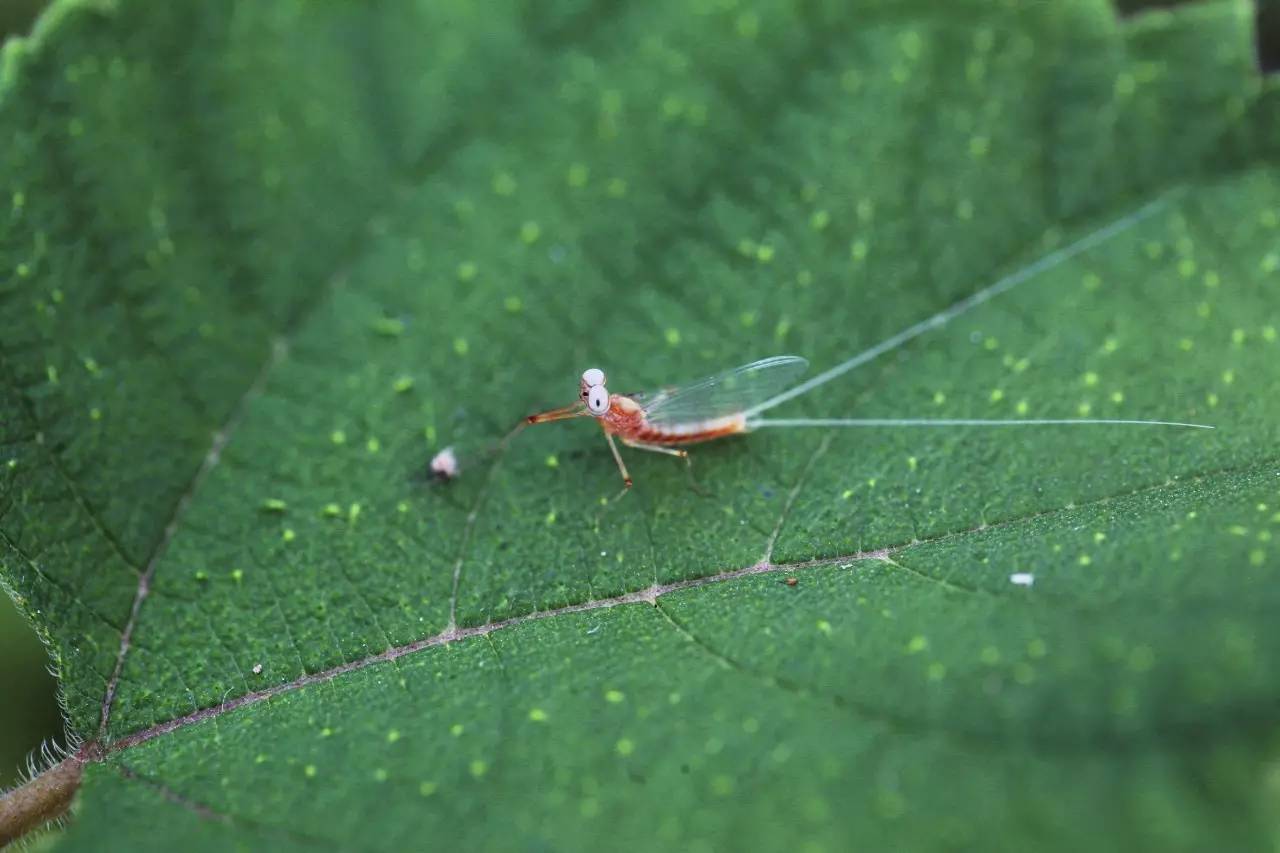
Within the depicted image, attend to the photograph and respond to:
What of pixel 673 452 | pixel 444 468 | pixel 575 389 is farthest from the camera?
pixel 575 389

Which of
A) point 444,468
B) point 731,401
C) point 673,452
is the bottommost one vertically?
point 673,452

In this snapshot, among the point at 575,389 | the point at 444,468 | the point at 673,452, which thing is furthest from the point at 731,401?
the point at 444,468

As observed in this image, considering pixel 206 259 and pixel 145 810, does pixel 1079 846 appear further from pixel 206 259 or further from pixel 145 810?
pixel 206 259

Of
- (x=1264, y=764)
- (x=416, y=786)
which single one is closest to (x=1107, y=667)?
(x=1264, y=764)

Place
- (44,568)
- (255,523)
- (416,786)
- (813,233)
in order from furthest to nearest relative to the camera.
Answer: (813,233), (255,523), (44,568), (416,786)

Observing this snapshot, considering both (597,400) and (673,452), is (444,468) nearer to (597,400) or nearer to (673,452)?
(597,400)

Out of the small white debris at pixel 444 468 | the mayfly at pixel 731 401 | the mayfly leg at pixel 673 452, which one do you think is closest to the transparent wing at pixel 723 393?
the mayfly at pixel 731 401

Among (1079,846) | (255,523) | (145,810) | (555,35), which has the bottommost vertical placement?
(1079,846)
